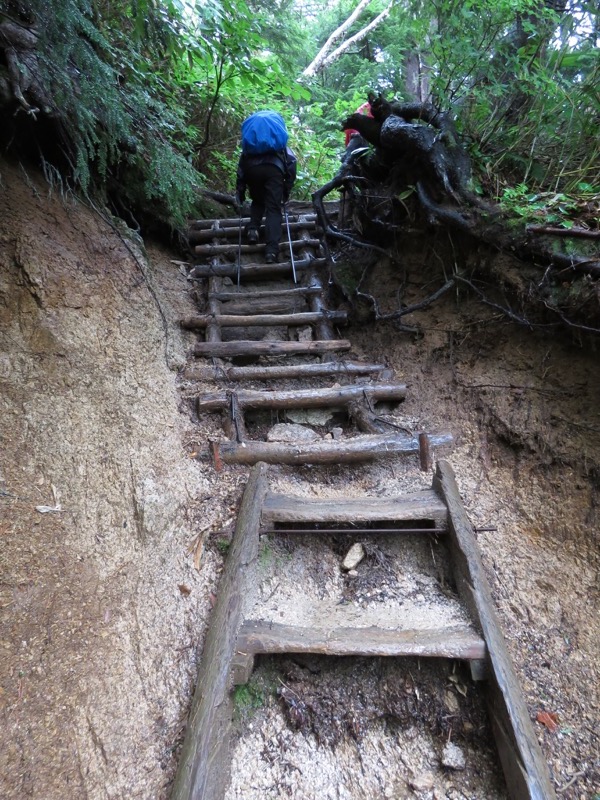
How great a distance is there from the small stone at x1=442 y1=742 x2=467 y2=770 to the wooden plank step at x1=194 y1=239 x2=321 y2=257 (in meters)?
4.00

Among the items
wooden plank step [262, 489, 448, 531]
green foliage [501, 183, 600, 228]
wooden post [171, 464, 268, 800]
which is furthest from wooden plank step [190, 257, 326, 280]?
wooden post [171, 464, 268, 800]

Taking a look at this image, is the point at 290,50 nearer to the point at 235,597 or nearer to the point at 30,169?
the point at 30,169

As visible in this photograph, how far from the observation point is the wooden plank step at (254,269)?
4.02 metres

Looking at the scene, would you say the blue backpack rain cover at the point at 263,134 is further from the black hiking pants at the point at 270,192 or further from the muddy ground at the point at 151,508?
the muddy ground at the point at 151,508

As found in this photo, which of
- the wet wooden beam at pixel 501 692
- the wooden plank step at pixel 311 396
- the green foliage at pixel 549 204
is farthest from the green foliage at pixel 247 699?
the green foliage at pixel 549 204

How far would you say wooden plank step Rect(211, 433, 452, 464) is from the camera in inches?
92.4

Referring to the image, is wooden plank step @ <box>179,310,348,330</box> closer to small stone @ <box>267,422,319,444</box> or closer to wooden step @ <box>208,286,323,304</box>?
wooden step @ <box>208,286,323,304</box>

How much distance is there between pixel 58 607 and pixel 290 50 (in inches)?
309

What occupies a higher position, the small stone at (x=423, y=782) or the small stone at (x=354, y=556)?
the small stone at (x=354, y=556)

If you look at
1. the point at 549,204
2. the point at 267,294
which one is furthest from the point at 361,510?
the point at 267,294

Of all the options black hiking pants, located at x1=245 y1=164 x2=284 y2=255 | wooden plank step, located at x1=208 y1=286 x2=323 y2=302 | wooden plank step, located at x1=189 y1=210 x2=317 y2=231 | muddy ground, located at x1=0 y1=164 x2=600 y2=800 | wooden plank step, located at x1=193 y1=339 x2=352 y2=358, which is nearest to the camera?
muddy ground, located at x1=0 y1=164 x2=600 y2=800

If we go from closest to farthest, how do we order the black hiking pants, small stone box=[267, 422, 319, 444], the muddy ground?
the muddy ground
small stone box=[267, 422, 319, 444]
the black hiking pants

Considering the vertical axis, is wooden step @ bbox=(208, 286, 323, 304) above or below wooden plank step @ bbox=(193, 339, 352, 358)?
above

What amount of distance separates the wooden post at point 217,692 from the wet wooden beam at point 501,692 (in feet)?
2.73
